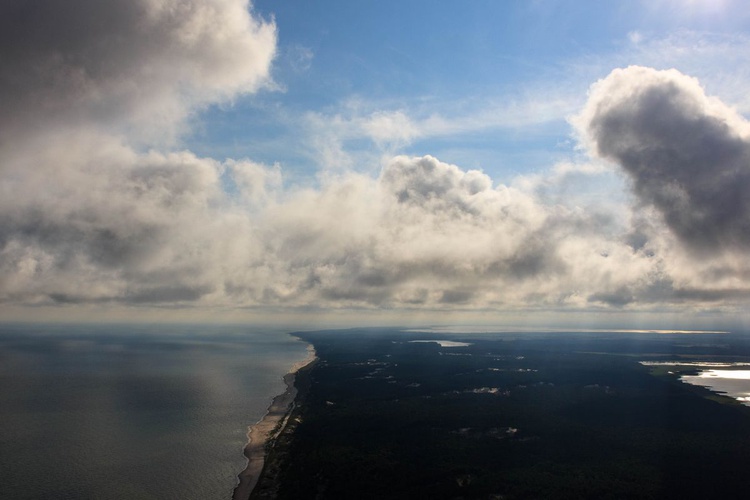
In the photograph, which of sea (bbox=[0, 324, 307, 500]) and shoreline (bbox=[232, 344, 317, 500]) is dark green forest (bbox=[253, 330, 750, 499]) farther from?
sea (bbox=[0, 324, 307, 500])

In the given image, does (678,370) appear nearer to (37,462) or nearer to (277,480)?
(277,480)

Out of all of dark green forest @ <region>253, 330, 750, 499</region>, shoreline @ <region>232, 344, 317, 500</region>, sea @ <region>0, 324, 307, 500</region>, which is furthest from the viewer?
shoreline @ <region>232, 344, 317, 500</region>

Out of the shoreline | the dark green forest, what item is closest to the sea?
the shoreline

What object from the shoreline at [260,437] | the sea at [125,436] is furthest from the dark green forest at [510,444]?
the sea at [125,436]

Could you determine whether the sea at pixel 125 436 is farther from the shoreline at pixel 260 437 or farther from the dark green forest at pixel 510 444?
the dark green forest at pixel 510 444

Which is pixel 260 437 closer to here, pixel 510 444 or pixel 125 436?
pixel 125 436

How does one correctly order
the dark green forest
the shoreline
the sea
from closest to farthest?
the sea
the dark green forest
the shoreline

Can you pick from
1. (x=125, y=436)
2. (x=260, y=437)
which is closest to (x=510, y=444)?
(x=260, y=437)

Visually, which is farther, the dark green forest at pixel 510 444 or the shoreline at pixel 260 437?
the shoreline at pixel 260 437
